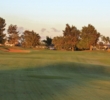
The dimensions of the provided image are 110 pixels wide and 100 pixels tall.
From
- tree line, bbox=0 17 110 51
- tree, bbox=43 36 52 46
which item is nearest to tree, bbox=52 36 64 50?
tree line, bbox=0 17 110 51

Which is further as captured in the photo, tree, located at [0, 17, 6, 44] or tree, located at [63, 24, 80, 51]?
tree, located at [0, 17, 6, 44]

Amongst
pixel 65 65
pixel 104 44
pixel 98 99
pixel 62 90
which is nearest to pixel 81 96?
pixel 98 99

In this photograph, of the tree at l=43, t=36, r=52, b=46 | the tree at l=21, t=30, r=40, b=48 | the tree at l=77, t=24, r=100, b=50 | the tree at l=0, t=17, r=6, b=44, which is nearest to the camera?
the tree at l=77, t=24, r=100, b=50

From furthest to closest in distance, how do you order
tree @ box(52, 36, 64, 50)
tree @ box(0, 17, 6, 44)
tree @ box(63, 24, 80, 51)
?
tree @ box(0, 17, 6, 44), tree @ box(52, 36, 64, 50), tree @ box(63, 24, 80, 51)

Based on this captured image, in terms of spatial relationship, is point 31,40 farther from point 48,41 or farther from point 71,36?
point 71,36

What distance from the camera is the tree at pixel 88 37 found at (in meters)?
102

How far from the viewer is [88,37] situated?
104 m

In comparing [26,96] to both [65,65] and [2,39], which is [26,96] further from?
[2,39]

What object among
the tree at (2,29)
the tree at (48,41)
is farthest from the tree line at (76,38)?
the tree at (48,41)

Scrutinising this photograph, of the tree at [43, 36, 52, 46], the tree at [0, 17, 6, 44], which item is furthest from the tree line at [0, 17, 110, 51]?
the tree at [43, 36, 52, 46]

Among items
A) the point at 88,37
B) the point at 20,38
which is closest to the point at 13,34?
the point at 20,38

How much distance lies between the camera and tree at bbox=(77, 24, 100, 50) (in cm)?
10156

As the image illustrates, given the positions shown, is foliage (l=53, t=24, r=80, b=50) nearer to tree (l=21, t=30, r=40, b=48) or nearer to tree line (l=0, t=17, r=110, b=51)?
tree line (l=0, t=17, r=110, b=51)

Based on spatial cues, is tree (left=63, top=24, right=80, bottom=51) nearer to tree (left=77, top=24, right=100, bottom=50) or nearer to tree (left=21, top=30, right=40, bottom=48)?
tree (left=77, top=24, right=100, bottom=50)
